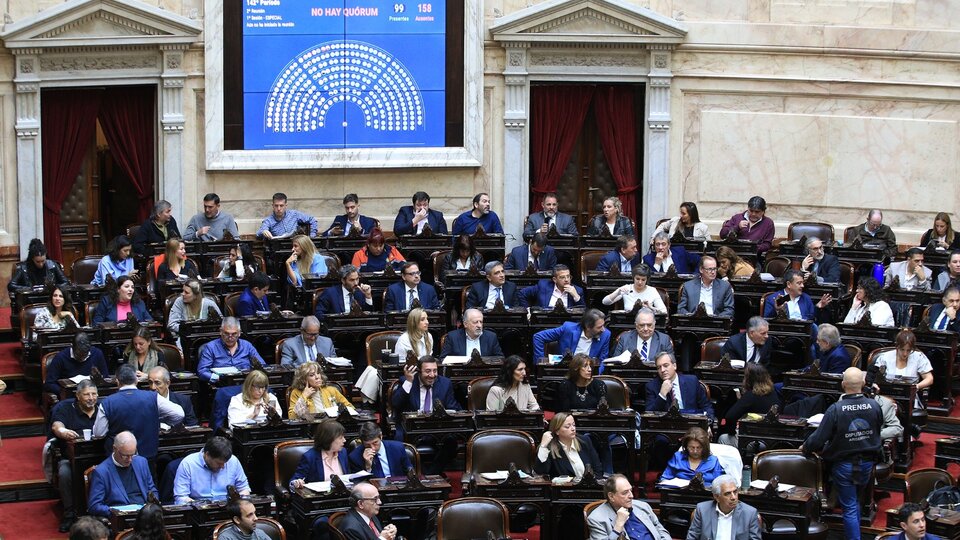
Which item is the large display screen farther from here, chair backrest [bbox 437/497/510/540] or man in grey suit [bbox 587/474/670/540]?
man in grey suit [bbox 587/474/670/540]

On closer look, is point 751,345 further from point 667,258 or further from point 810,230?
point 810,230

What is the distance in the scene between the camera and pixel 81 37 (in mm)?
17609

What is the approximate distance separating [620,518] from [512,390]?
2195 millimetres

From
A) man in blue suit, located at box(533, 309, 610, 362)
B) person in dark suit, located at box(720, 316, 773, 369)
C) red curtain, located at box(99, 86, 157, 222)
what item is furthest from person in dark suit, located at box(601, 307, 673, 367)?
red curtain, located at box(99, 86, 157, 222)

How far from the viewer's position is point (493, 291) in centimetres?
1580

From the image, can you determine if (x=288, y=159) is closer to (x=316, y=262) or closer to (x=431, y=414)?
(x=316, y=262)

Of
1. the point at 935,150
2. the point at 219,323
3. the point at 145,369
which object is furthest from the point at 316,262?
the point at 935,150

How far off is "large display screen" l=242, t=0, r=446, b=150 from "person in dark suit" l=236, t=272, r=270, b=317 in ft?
11.4

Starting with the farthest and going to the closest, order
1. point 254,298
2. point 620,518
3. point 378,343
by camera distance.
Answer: point 254,298
point 378,343
point 620,518

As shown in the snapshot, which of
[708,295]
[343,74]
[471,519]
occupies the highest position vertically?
[343,74]

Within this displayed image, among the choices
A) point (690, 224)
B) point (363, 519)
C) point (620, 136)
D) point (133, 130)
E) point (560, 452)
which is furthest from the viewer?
point (620, 136)

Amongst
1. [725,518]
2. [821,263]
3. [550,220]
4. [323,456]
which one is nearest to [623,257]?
[550,220]

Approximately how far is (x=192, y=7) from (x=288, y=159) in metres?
1.89

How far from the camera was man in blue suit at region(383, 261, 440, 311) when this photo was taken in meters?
15.7
